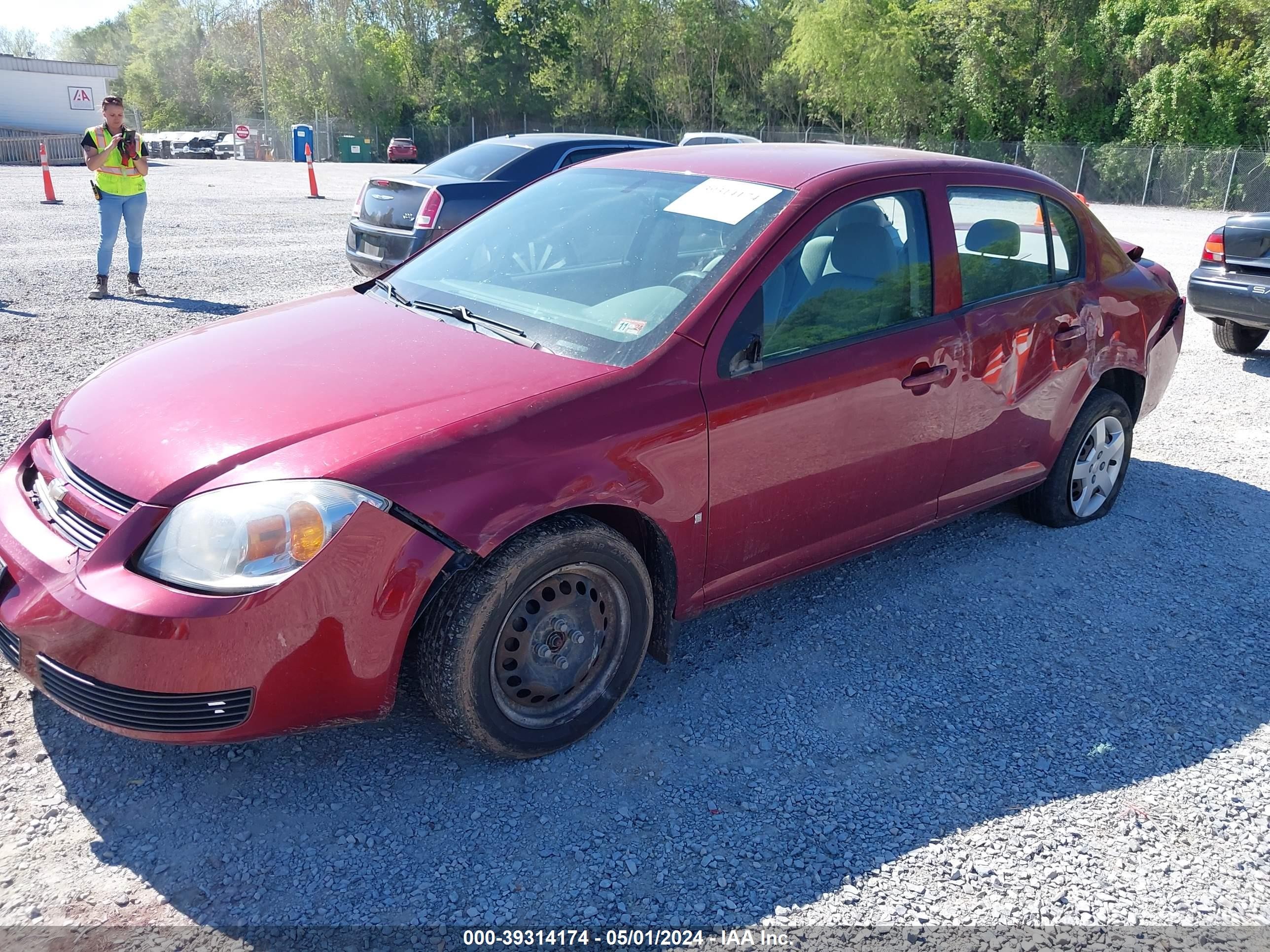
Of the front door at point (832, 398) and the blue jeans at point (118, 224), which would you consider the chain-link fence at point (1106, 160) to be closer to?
the blue jeans at point (118, 224)

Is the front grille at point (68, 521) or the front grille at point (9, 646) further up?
the front grille at point (68, 521)

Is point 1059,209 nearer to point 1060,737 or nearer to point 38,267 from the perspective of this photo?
point 1060,737

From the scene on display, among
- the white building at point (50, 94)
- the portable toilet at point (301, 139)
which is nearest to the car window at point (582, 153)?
the portable toilet at point (301, 139)

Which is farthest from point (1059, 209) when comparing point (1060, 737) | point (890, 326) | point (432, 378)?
point (432, 378)

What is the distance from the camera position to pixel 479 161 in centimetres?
1001

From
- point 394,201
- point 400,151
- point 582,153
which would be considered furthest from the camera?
point 400,151

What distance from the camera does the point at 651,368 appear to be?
3047mm

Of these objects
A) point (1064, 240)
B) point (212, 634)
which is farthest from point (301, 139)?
point (212, 634)

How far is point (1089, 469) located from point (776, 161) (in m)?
2.29

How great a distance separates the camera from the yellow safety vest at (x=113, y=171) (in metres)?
9.47

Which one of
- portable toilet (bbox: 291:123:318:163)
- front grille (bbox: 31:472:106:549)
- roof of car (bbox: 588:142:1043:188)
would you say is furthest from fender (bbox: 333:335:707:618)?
portable toilet (bbox: 291:123:318:163)

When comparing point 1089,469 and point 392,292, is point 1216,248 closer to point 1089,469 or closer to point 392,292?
point 1089,469

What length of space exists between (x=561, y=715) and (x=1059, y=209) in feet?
10.7

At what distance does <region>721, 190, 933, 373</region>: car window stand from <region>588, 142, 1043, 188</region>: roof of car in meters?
0.19
